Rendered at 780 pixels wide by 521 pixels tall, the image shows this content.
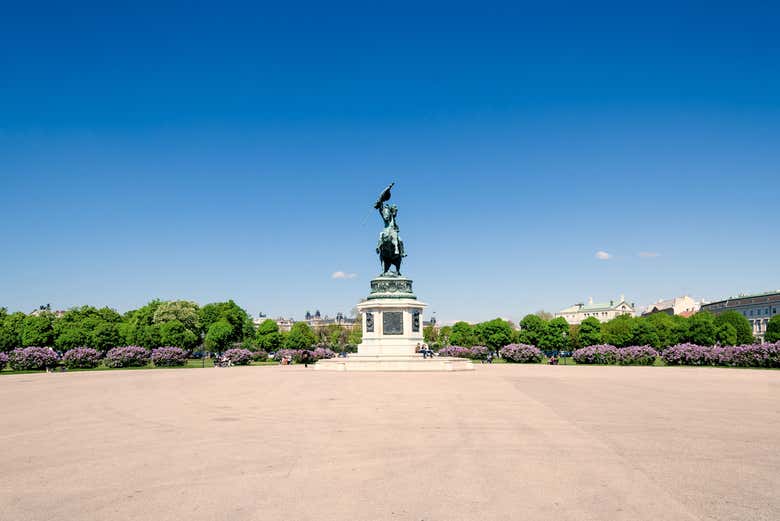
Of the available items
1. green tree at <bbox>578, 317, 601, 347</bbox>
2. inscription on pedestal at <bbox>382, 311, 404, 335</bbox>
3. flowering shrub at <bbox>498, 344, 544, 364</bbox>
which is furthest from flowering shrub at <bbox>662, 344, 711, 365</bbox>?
green tree at <bbox>578, 317, 601, 347</bbox>

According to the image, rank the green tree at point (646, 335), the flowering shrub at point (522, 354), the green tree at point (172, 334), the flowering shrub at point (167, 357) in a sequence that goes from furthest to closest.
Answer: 1. the green tree at point (646, 335)
2. the green tree at point (172, 334)
3. the flowering shrub at point (522, 354)
4. the flowering shrub at point (167, 357)

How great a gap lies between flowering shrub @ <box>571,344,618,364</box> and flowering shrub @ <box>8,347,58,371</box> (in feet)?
144

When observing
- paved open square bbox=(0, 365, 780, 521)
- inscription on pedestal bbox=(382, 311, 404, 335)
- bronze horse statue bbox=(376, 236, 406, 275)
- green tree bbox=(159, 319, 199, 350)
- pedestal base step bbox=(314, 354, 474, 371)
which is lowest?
paved open square bbox=(0, 365, 780, 521)

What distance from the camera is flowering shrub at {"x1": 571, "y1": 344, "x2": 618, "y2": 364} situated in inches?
1981

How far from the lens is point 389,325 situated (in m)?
40.7

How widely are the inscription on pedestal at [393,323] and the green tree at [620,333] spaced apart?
49718 millimetres

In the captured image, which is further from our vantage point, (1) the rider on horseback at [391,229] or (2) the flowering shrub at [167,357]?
(2) the flowering shrub at [167,357]

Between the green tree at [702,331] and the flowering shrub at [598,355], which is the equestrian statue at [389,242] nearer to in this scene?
the flowering shrub at [598,355]

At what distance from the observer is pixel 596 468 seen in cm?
1004

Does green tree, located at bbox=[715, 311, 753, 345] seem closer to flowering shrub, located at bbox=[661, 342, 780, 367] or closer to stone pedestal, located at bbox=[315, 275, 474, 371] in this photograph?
flowering shrub, located at bbox=[661, 342, 780, 367]

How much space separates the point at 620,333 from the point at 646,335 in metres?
3.36

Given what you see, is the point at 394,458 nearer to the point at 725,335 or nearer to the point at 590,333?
the point at 590,333

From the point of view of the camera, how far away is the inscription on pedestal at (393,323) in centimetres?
4069

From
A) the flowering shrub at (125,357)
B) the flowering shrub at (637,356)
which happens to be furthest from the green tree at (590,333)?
the flowering shrub at (125,357)
